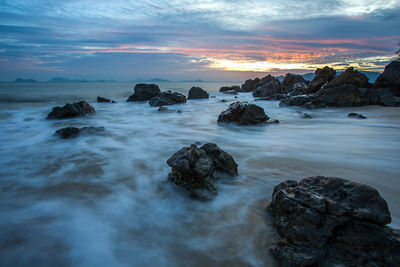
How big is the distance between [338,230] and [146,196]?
2.72 m

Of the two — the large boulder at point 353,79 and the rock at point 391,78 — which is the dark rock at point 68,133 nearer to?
the large boulder at point 353,79

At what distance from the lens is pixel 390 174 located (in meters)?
4.16

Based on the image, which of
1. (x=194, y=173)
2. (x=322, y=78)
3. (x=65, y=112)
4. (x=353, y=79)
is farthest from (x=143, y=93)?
(x=194, y=173)

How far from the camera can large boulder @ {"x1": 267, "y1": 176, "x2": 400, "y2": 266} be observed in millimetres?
1935

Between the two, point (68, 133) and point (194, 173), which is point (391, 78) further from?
point (68, 133)

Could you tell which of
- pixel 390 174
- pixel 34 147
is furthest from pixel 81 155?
pixel 390 174

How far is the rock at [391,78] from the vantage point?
15219 mm

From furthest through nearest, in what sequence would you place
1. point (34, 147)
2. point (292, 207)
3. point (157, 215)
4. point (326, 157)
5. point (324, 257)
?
point (34, 147), point (326, 157), point (157, 215), point (292, 207), point (324, 257)

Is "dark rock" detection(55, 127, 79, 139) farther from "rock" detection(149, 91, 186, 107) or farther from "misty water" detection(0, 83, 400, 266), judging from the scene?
"rock" detection(149, 91, 186, 107)

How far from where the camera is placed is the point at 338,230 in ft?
6.90

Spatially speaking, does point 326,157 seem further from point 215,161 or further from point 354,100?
point 354,100

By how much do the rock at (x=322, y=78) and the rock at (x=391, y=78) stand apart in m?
4.05

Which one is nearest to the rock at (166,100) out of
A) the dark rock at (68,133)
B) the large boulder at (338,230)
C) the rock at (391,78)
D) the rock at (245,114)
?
the rock at (245,114)

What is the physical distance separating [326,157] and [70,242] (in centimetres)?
537
